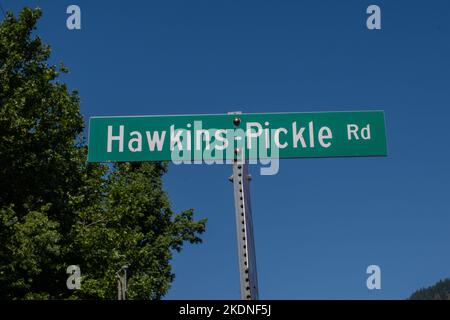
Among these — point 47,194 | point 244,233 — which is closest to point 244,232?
point 244,233

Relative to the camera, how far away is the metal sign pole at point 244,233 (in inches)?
157

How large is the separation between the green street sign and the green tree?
14770 millimetres

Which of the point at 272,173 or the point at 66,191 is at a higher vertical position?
the point at 66,191

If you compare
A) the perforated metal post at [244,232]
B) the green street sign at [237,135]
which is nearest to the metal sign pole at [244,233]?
the perforated metal post at [244,232]

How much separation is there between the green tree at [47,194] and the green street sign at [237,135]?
581 inches

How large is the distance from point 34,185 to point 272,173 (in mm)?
17882

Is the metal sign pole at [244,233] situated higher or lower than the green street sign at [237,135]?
lower

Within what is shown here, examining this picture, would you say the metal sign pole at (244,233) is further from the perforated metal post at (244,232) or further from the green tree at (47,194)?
the green tree at (47,194)

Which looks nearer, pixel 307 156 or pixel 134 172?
pixel 307 156

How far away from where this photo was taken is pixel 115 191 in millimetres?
22922

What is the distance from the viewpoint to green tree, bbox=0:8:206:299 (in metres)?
19.1

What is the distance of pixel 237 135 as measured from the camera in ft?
15.6
